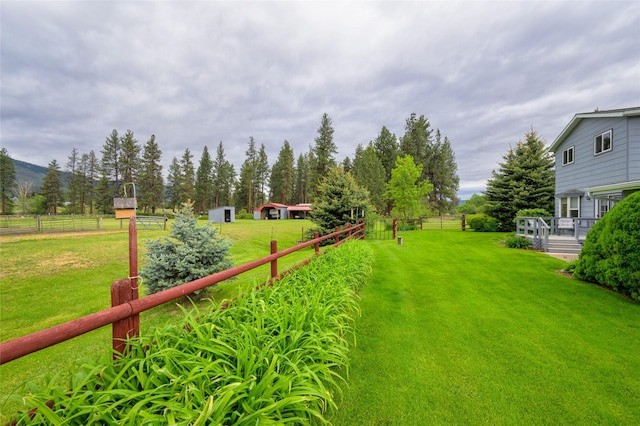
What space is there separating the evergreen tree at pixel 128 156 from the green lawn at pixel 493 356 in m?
55.2

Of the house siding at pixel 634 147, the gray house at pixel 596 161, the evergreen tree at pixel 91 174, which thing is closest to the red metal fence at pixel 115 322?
the gray house at pixel 596 161

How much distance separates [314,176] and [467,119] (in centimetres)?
2426

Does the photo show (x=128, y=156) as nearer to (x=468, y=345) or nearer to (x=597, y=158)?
(x=468, y=345)

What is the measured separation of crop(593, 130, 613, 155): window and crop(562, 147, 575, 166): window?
5.52ft

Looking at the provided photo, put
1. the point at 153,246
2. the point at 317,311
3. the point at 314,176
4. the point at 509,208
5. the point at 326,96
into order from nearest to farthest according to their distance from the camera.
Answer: the point at 317,311 → the point at 153,246 → the point at 509,208 → the point at 326,96 → the point at 314,176

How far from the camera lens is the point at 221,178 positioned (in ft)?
191

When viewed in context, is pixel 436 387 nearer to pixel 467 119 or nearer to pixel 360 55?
pixel 360 55

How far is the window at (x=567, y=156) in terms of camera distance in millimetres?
12867

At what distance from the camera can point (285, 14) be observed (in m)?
9.07

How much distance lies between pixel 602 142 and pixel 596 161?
812mm

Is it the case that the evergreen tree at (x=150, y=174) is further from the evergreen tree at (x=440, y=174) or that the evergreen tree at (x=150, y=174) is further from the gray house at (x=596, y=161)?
the gray house at (x=596, y=161)

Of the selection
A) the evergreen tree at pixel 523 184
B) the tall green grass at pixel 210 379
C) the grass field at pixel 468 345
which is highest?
the evergreen tree at pixel 523 184

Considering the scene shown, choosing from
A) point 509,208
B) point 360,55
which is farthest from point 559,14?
point 509,208

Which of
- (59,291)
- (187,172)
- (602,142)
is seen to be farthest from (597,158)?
(187,172)
